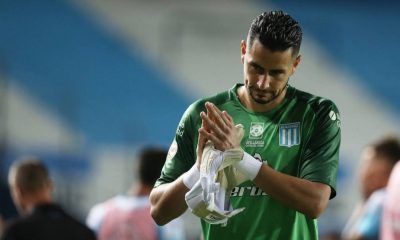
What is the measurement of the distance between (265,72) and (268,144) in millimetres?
292

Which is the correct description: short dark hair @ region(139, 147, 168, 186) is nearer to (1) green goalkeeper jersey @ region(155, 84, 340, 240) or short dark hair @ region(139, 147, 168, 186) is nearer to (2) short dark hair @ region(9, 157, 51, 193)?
(2) short dark hair @ region(9, 157, 51, 193)

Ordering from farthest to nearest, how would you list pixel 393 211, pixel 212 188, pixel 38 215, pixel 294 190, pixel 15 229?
pixel 38 215, pixel 15 229, pixel 393 211, pixel 294 190, pixel 212 188

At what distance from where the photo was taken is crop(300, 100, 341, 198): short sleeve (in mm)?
3967

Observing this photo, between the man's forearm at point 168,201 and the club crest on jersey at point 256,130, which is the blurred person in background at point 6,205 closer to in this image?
the man's forearm at point 168,201

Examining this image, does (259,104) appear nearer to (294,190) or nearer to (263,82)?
(263,82)

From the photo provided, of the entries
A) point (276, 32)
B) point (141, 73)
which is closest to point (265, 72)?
point (276, 32)

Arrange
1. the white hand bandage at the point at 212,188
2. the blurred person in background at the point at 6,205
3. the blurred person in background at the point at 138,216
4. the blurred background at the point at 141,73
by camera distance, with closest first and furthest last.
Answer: the white hand bandage at the point at 212,188
the blurred person in background at the point at 138,216
the blurred person in background at the point at 6,205
the blurred background at the point at 141,73

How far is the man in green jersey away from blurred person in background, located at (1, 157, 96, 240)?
7.25ft

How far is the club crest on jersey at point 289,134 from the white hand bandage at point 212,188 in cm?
29

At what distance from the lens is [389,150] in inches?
266

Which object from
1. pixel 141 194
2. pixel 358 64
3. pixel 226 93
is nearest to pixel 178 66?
pixel 358 64

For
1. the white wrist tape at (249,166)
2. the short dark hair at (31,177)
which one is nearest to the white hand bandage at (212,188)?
the white wrist tape at (249,166)

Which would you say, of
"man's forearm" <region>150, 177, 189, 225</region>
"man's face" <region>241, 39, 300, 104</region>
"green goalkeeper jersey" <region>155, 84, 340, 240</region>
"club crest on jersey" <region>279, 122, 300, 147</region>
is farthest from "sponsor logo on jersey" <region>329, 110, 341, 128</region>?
"man's forearm" <region>150, 177, 189, 225</region>

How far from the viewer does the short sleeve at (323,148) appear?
156 inches
